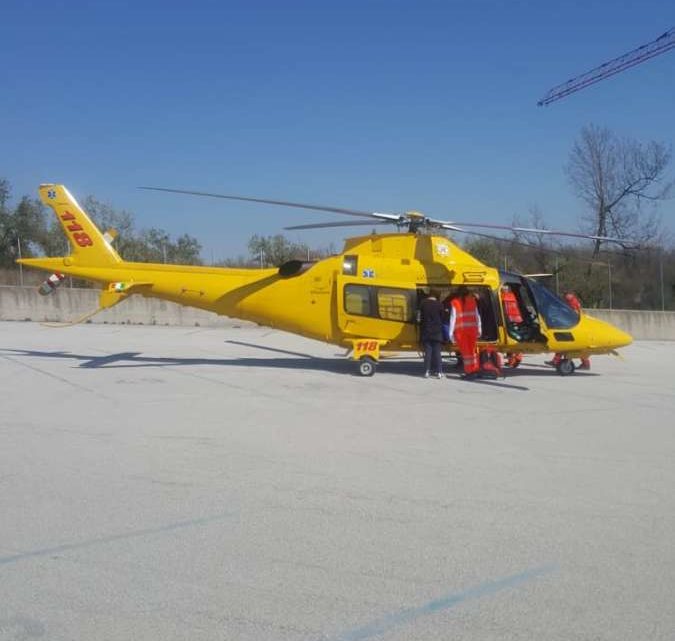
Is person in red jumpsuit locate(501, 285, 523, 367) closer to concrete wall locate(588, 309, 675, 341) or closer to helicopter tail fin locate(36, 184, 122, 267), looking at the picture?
helicopter tail fin locate(36, 184, 122, 267)

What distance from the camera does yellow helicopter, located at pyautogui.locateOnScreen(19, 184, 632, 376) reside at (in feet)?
43.5

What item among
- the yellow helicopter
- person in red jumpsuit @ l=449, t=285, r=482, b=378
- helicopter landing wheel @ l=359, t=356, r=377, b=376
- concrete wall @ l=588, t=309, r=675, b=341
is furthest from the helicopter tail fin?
concrete wall @ l=588, t=309, r=675, b=341

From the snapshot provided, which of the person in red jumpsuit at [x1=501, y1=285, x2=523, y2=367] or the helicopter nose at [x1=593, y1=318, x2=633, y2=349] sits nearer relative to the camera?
the person in red jumpsuit at [x1=501, y1=285, x2=523, y2=367]

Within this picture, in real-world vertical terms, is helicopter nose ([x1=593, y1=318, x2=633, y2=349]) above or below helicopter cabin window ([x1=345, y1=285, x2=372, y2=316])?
below

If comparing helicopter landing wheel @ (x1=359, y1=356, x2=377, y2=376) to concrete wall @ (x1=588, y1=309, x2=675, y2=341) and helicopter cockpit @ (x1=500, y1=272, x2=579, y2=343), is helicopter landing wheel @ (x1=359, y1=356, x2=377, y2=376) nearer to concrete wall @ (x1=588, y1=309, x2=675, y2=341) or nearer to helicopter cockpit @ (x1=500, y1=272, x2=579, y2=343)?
helicopter cockpit @ (x1=500, y1=272, x2=579, y2=343)

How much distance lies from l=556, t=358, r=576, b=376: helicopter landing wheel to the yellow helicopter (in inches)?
0.8

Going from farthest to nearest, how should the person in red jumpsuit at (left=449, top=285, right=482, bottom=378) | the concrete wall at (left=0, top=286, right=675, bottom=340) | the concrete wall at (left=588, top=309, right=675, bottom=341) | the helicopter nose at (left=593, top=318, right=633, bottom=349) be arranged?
the concrete wall at (left=588, top=309, right=675, bottom=341)
the concrete wall at (left=0, top=286, right=675, bottom=340)
the helicopter nose at (left=593, top=318, right=633, bottom=349)
the person in red jumpsuit at (left=449, top=285, right=482, bottom=378)

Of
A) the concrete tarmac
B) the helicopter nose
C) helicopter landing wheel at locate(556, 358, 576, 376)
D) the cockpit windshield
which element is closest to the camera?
the concrete tarmac

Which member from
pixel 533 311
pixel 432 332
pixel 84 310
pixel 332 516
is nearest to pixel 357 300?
pixel 432 332

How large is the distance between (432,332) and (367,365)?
4.64 ft

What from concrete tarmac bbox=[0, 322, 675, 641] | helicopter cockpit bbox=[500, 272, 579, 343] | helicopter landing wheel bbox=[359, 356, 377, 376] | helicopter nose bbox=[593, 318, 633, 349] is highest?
helicopter cockpit bbox=[500, 272, 579, 343]

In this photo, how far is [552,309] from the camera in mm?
13516

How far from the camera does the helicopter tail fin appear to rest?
14125mm

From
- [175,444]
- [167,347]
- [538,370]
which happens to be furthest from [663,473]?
[167,347]
